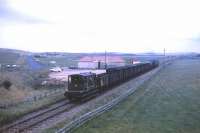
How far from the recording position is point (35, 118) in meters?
23.5

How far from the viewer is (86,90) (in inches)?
1275

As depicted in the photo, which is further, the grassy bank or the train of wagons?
the train of wagons

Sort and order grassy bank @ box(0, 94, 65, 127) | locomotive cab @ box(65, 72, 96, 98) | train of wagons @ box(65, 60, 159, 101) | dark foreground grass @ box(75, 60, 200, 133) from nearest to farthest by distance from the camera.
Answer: dark foreground grass @ box(75, 60, 200, 133)
grassy bank @ box(0, 94, 65, 127)
locomotive cab @ box(65, 72, 96, 98)
train of wagons @ box(65, 60, 159, 101)

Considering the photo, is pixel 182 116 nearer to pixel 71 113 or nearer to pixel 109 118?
pixel 109 118

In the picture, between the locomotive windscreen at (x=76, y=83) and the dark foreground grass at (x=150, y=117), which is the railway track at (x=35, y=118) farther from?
the dark foreground grass at (x=150, y=117)

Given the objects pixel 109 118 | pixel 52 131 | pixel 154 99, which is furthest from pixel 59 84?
pixel 52 131

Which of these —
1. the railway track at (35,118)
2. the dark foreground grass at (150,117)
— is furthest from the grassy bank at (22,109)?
the dark foreground grass at (150,117)

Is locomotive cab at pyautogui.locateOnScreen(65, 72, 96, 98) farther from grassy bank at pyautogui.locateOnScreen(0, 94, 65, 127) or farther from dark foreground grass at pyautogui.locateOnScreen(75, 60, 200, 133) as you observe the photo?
dark foreground grass at pyautogui.locateOnScreen(75, 60, 200, 133)

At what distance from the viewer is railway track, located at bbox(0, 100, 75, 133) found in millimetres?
20047

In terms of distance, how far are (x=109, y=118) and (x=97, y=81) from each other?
44.0 feet

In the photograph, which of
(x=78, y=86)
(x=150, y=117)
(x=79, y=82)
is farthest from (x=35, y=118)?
(x=150, y=117)

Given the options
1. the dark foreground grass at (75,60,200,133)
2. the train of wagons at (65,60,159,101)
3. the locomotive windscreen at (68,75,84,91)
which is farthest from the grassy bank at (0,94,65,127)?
the dark foreground grass at (75,60,200,133)

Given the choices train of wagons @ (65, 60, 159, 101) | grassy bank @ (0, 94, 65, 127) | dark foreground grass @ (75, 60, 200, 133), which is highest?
train of wagons @ (65, 60, 159, 101)

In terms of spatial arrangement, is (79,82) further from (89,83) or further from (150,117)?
(150,117)
